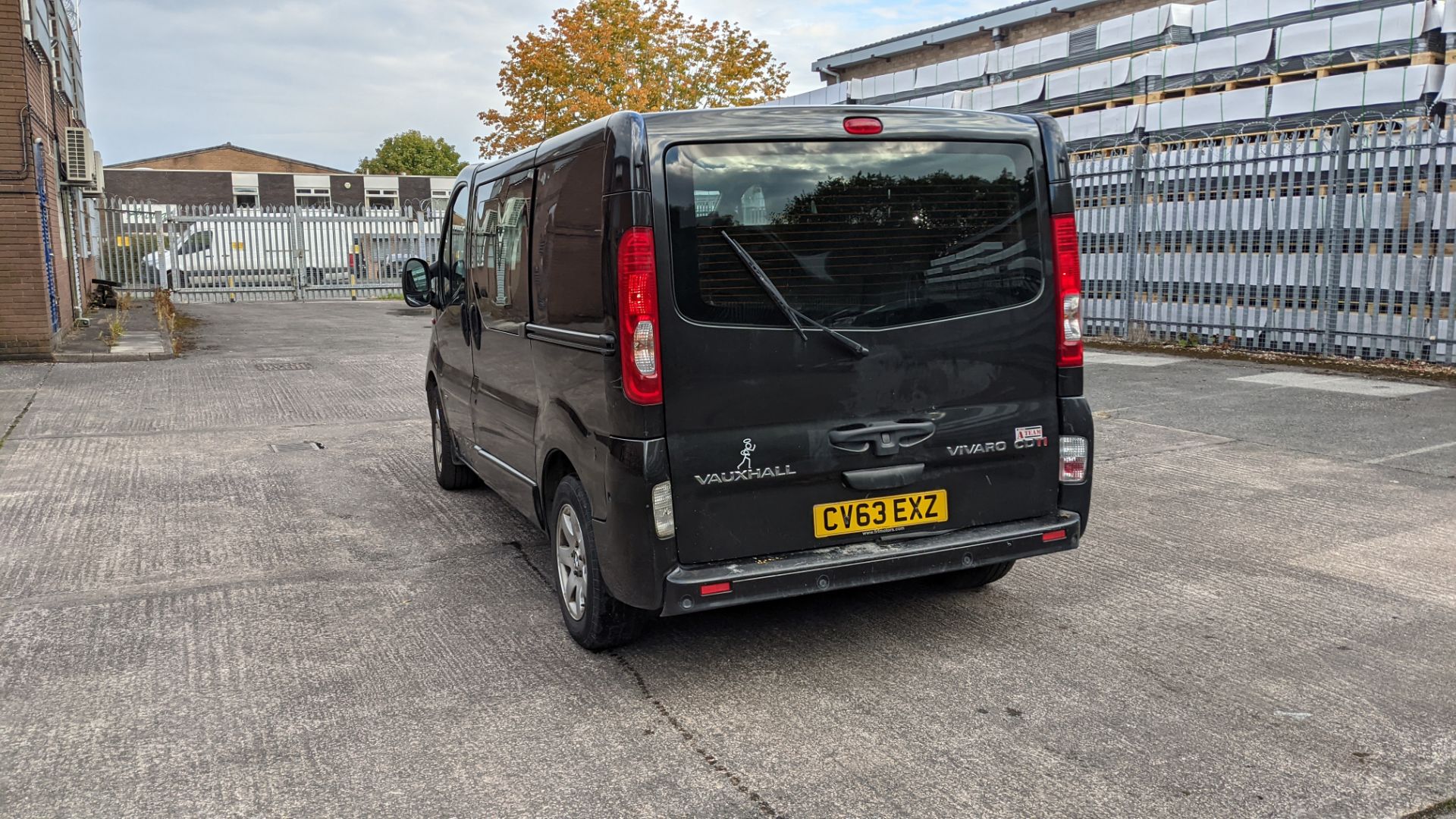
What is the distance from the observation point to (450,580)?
527 cm

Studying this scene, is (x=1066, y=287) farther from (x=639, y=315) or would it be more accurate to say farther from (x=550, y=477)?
(x=550, y=477)

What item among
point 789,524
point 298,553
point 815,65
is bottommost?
point 298,553

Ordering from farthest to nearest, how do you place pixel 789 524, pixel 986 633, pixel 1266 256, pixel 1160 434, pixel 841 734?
pixel 1266 256 → pixel 1160 434 → pixel 986 633 → pixel 789 524 → pixel 841 734

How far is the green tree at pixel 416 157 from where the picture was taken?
86.2 meters

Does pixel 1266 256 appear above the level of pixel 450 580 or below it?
above

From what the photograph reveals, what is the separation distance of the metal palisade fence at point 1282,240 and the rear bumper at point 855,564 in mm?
8803

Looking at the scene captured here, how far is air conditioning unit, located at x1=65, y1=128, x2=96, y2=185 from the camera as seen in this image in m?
18.4

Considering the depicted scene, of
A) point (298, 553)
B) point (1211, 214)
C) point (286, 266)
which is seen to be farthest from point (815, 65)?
point (298, 553)

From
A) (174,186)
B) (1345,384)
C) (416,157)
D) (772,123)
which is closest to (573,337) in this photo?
(772,123)

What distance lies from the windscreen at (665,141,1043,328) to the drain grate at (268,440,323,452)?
18.3ft

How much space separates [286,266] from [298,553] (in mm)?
23696

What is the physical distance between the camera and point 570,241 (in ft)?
13.9

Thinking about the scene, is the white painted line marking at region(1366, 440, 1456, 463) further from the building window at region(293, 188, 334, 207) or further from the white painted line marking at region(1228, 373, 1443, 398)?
the building window at region(293, 188, 334, 207)

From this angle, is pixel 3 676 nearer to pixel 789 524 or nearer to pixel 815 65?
pixel 789 524
